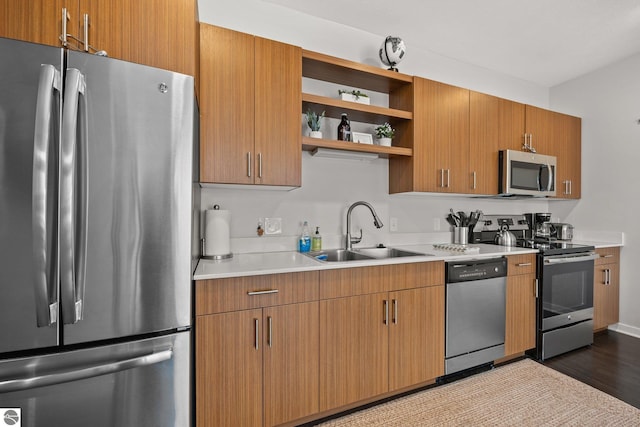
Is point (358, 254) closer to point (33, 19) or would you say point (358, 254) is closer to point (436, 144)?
point (436, 144)

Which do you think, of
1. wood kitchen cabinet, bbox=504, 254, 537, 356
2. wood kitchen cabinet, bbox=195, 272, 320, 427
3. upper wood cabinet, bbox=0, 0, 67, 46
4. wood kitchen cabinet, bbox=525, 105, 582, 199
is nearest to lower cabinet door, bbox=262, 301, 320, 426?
wood kitchen cabinet, bbox=195, 272, 320, 427

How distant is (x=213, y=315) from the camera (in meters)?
1.47

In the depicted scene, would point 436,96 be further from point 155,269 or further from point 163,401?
point 163,401

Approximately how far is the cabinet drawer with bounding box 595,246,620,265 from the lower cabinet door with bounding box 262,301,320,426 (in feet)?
9.74

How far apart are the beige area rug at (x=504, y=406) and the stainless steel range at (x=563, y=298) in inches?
15.6

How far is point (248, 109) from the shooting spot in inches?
73.1

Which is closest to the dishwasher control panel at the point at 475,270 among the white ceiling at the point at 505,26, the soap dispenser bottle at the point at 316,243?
the soap dispenser bottle at the point at 316,243

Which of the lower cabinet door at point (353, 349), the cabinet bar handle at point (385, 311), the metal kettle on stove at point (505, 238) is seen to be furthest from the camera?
the metal kettle on stove at point (505, 238)

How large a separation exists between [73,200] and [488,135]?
299cm

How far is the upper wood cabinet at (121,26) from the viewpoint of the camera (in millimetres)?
1217

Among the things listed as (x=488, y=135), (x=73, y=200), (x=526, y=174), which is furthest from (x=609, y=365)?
(x=73, y=200)

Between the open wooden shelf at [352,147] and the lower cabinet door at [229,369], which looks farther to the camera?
the open wooden shelf at [352,147]

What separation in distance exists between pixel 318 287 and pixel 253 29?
1.91 metres

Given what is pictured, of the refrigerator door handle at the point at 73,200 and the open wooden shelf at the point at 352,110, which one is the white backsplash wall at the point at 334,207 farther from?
the refrigerator door handle at the point at 73,200
